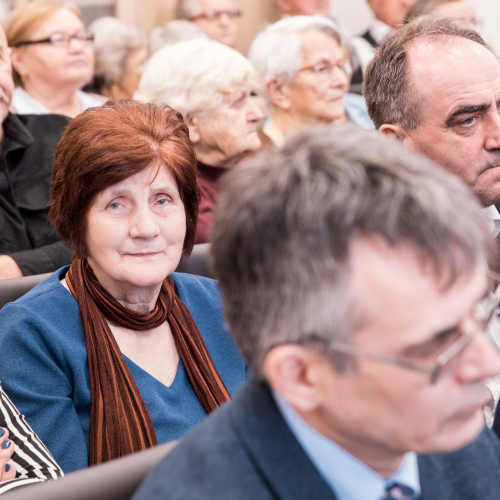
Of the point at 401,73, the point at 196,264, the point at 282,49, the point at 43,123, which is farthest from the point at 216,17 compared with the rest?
the point at 401,73

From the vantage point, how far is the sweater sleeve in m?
1.44

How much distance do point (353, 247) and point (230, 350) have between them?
1108 mm

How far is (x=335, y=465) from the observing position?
80 centimetres

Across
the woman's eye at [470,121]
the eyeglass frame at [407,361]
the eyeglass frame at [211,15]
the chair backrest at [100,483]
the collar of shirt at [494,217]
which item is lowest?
the chair backrest at [100,483]

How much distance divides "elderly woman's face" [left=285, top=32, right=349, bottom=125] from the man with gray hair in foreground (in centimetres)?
276

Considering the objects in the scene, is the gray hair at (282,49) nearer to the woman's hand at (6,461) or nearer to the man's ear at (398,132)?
the man's ear at (398,132)

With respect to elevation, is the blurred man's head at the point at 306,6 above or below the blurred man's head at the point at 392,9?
below

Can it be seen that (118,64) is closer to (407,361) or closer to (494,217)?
(494,217)

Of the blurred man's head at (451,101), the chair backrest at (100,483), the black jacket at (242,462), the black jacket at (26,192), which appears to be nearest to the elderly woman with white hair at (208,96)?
the black jacket at (26,192)

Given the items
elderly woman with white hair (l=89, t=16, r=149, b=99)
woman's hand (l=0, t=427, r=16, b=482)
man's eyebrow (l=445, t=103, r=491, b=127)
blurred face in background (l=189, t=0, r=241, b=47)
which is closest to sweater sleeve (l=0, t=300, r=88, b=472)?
woman's hand (l=0, t=427, r=16, b=482)

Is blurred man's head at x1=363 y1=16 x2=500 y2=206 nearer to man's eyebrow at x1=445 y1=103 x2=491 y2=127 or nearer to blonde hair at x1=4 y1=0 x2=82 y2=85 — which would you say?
man's eyebrow at x1=445 y1=103 x2=491 y2=127

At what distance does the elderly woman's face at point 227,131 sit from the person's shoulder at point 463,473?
215cm

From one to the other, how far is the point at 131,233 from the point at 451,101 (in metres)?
0.86

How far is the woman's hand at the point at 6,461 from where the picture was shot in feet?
4.06
